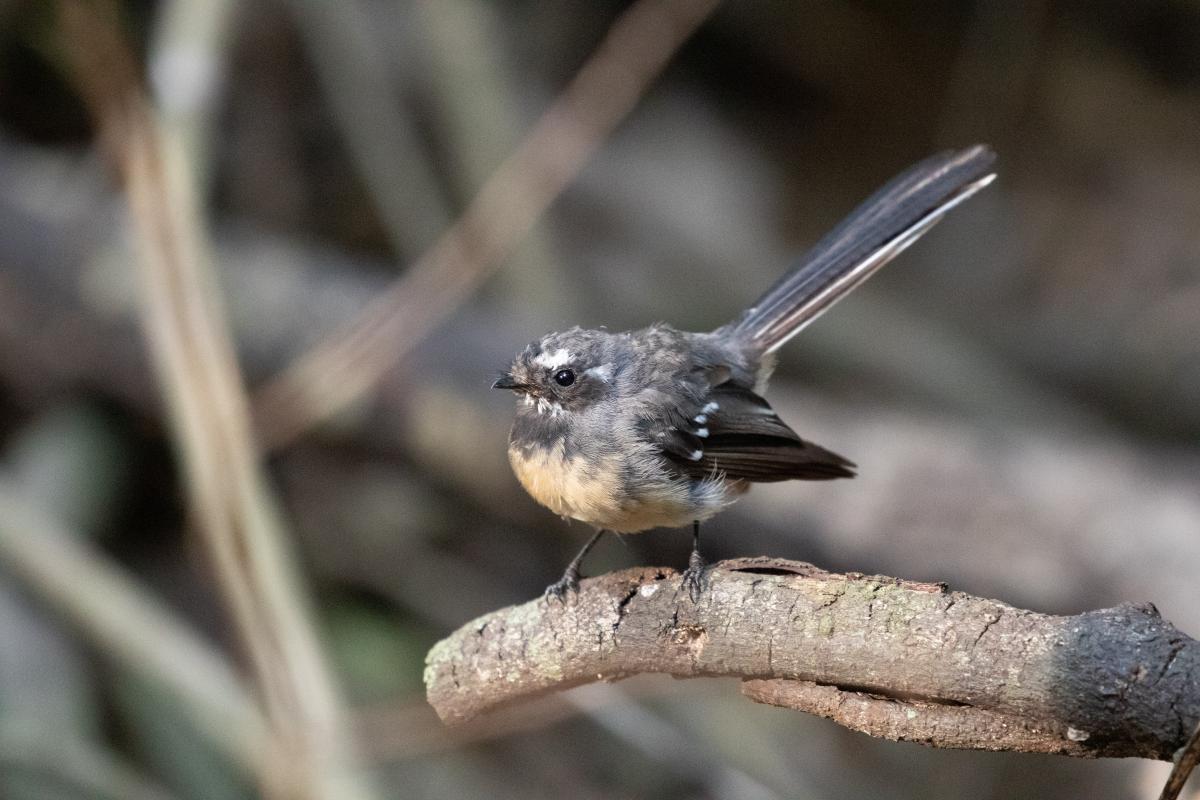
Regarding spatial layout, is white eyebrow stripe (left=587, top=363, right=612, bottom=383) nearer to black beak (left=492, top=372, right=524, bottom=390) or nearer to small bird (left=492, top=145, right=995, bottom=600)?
small bird (left=492, top=145, right=995, bottom=600)

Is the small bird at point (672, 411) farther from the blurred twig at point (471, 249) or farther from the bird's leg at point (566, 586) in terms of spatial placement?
the blurred twig at point (471, 249)

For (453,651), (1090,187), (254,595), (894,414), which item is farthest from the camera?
(1090,187)

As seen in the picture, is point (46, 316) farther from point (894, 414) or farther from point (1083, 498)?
point (1083, 498)

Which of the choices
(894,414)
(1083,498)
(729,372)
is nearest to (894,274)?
(894,414)

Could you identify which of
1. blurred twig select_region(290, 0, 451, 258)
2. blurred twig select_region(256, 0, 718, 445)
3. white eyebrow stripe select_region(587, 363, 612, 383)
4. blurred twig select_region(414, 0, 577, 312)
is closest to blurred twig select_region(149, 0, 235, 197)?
blurred twig select_region(256, 0, 718, 445)

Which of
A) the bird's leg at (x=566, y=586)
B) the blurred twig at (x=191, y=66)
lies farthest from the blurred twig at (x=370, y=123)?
the bird's leg at (x=566, y=586)

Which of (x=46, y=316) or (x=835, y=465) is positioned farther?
(x=46, y=316)
